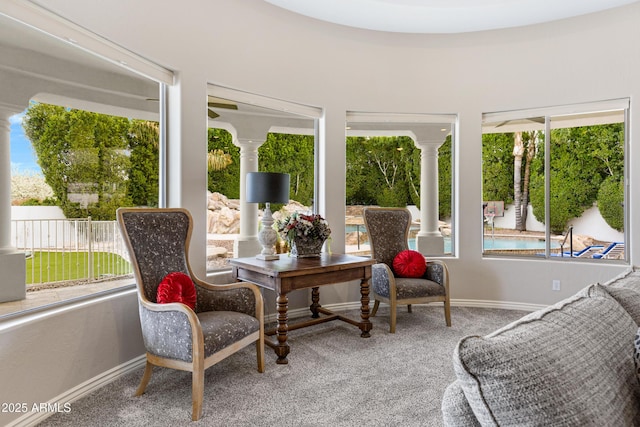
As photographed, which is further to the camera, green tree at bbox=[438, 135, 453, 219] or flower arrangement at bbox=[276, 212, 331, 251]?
green tree at bbox=[438, 135, 453, 219]

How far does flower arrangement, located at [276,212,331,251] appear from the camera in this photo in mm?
3570

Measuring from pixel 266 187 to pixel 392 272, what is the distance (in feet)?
5.32

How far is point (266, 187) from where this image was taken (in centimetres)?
319

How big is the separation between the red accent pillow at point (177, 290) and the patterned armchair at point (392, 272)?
181cm

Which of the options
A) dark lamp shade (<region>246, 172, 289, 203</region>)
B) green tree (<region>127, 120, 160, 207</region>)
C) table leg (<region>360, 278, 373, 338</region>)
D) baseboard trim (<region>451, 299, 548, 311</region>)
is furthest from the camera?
baseboard trim (<region>451, 299, 548, 311</region>)

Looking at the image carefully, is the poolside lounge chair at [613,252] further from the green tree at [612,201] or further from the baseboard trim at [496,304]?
the baseboard trim at [496,304]

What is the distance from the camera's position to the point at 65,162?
8.39 ft

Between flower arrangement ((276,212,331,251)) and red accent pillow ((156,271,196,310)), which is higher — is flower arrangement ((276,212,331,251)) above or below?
above

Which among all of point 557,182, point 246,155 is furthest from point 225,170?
point 557,182

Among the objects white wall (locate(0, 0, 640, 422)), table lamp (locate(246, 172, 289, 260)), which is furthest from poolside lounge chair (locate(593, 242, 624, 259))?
table lamp (locate(246, 172, 289, 260))

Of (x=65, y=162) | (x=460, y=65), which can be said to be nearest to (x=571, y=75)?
(x=460, y=65)

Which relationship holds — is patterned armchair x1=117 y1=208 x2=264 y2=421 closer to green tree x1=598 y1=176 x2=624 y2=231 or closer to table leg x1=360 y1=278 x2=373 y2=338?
table leg x1=360 y1=278 x2=373 y2=338

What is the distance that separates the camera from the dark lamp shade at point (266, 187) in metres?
3.19

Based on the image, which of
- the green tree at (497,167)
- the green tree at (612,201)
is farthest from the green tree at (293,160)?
the green tree at (612,201)
